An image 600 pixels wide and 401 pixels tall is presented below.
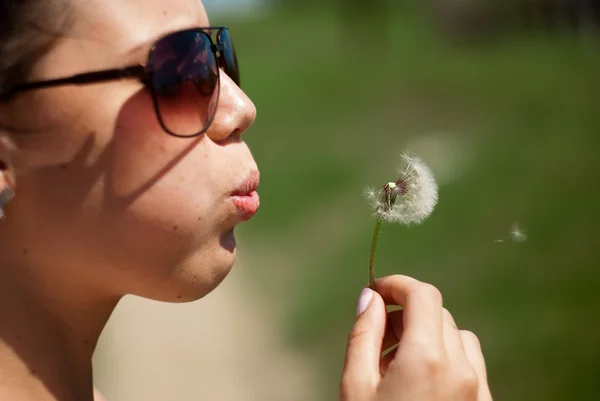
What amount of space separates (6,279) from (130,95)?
58cm

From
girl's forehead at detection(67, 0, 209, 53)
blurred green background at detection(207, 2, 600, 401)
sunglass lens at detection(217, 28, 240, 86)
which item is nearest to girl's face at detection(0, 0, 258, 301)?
girl's forehead at detection(67, 0, 209, 53)

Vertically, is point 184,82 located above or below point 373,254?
above

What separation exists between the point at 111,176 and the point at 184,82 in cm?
30

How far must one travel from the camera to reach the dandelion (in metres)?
2.01

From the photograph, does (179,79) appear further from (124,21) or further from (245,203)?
(245,203)

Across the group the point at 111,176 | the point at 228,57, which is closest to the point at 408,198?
the point at 228,57

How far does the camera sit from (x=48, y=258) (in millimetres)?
1795

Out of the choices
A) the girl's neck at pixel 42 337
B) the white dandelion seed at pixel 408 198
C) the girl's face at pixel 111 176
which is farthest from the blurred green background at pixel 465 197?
the girl's face at pixel 111 176

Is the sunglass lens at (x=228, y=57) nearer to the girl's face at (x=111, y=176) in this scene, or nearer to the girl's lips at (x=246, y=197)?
the girl's face at (x=111, y=176)

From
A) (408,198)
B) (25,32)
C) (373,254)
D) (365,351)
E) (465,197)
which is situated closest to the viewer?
(25,32)

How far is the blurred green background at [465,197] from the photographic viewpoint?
5685mm

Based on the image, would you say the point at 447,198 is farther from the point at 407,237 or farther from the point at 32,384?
the point at 32,384

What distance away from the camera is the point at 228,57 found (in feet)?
6.75

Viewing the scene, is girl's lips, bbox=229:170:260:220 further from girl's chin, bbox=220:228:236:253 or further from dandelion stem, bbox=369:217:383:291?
dandelion stem, bbox=369:217:383:291
